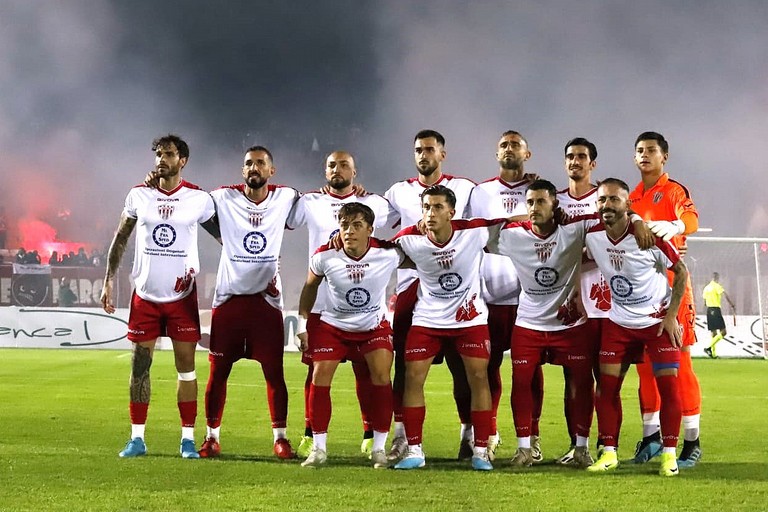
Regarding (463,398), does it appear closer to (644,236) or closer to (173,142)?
(644,236)

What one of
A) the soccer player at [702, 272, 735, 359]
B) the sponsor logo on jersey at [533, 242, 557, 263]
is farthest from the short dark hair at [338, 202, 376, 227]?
the soccer player at [702, 272, 735, 359]

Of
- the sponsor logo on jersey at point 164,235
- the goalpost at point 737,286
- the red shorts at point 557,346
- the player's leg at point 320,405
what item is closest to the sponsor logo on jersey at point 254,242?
the sponsor logo on jersey at point 164,235

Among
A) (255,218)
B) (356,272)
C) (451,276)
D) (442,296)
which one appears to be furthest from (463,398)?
(255,218)

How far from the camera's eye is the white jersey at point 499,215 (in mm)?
6316

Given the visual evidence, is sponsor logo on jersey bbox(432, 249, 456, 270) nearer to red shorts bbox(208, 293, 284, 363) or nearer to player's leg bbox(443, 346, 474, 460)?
player's leg bbox(443, 346, 474, 460)

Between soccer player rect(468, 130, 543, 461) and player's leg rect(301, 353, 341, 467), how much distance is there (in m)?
1.18

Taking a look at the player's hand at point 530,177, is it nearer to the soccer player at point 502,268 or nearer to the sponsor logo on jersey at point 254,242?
the soccer player at point 502,268

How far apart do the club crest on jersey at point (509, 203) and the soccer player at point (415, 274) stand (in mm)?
255

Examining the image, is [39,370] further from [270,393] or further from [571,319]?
[571,319]

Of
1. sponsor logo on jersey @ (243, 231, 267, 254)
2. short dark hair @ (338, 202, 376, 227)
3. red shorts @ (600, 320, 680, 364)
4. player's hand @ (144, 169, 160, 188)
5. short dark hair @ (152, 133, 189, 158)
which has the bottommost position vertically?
red shorts @ (600, 320, 680, 364)

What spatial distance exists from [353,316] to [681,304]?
2102mm

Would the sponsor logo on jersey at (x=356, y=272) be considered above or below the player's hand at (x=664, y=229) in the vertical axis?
below

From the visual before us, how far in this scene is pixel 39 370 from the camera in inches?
575

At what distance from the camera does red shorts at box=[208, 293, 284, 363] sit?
6227 mm
